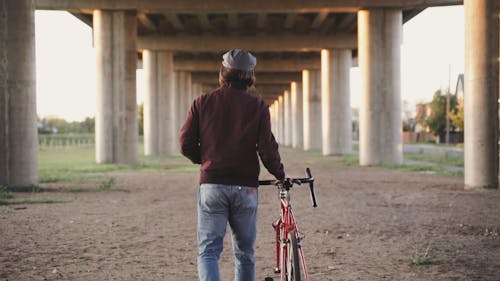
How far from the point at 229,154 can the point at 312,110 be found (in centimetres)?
5135

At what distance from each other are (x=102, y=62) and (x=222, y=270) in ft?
76.7

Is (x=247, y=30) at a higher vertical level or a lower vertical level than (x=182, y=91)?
higher

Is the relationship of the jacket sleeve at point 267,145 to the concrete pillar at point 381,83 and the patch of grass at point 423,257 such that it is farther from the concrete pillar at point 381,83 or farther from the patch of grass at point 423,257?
the concrete pillar at point 381,83

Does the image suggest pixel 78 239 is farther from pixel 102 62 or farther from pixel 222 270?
pixel 102 62

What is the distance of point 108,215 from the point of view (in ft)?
41.5

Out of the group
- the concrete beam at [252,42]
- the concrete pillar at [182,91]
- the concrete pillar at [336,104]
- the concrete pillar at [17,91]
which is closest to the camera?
the concrete pillar at [17,91]

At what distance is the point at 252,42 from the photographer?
4078 cm

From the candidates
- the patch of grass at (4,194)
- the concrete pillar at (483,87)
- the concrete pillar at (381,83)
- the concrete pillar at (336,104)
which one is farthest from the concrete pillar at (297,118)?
the patch of grass at (4,194)

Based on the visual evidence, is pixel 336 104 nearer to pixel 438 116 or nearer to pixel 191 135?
pixel 438 116

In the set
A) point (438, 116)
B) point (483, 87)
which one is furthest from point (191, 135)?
point (438, 116)

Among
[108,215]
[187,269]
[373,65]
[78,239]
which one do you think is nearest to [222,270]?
[187,269]

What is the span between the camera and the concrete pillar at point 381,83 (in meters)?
28.4

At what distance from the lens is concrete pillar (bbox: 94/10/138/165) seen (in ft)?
97.1

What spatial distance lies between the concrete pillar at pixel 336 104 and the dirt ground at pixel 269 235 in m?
24.9
